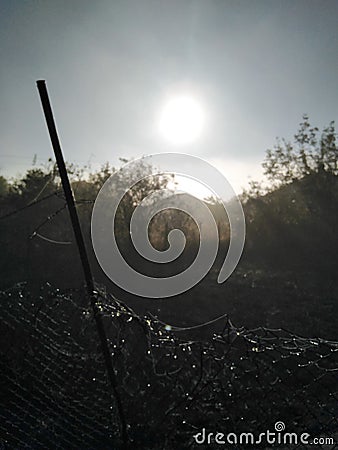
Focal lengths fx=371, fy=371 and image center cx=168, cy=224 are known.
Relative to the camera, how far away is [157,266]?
8.80 meters

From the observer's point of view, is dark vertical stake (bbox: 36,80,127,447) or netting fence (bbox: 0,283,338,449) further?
netting fence (bbox: 0,283,338,449)

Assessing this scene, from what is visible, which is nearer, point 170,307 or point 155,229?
point 170,307

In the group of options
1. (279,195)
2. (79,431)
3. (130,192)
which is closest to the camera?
(79,431)

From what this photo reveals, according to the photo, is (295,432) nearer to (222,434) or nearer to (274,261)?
(222,434)

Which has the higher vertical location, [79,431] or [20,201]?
[20,201]

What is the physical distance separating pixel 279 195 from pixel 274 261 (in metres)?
3.20

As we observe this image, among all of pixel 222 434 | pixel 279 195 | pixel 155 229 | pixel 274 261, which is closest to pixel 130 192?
pixel 155 229

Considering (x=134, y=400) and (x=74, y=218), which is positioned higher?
(x=74, y=218)

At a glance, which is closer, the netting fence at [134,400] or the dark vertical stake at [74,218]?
the dark vertical stake at [74,218]

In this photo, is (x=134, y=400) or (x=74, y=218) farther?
(x=134, y=400)

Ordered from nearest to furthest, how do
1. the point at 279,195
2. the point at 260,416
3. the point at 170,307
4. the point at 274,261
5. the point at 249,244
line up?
the point at 260,416 < the point at 170,307 < the point at 274,261 < the point at 249,244 < the point at 279,195

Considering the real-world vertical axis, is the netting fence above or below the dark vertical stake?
below

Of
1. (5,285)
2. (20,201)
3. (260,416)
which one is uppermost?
(20,201)

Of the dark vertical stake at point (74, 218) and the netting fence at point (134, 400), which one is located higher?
the dark vertical stake at point (74, 218)
